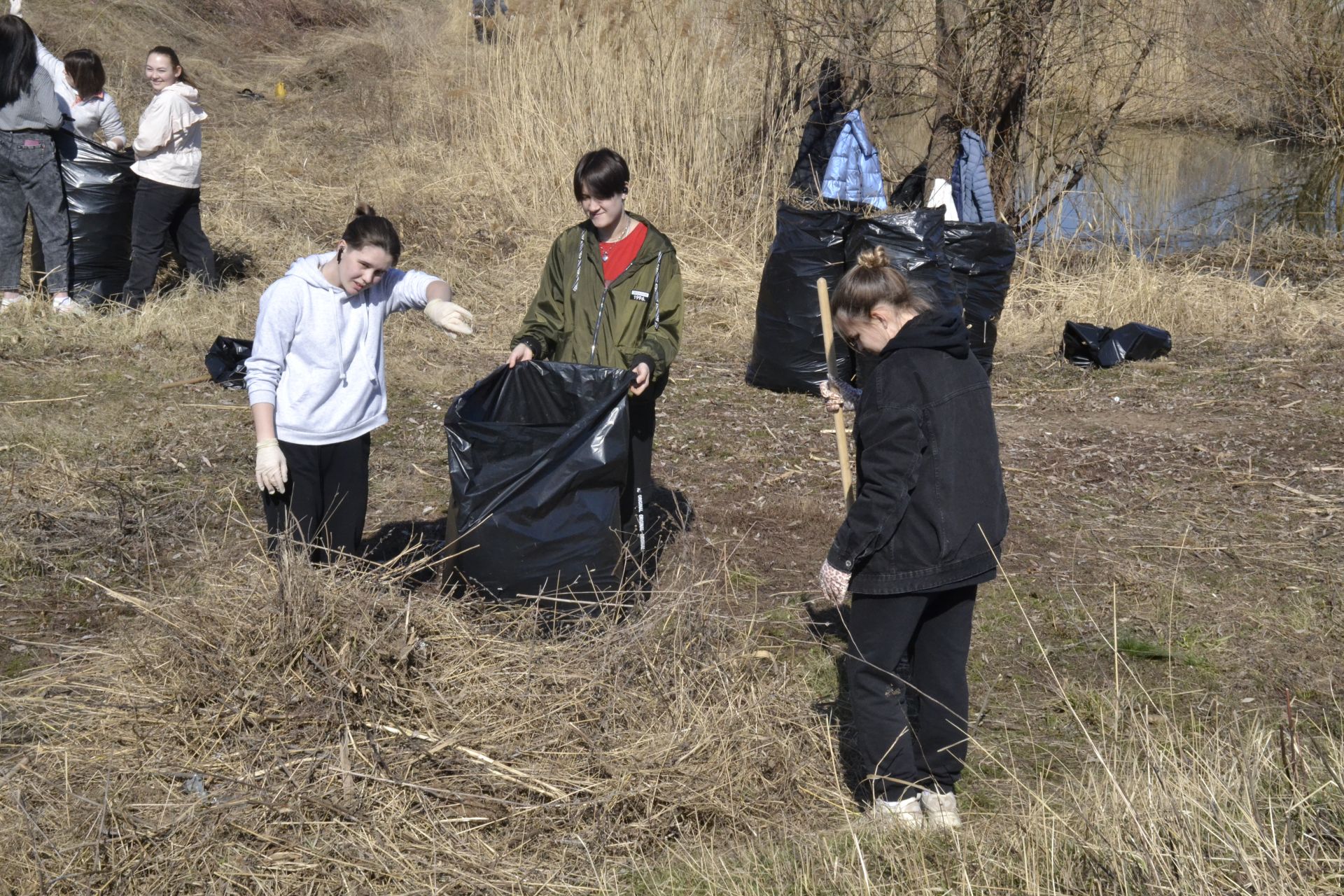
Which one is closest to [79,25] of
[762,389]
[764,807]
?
[762,389]

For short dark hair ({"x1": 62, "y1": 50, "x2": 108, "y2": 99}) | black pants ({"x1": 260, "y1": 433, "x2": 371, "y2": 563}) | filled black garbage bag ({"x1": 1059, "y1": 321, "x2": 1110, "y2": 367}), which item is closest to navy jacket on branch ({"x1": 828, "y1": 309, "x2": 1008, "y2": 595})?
black pants ({"x1": 260, "y1": 433, "x2": 371, "y2": 563})

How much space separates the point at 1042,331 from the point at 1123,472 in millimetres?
2595

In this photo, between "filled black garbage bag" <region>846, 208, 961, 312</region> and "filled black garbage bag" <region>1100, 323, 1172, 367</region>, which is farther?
"filled black garbage bag" <region>1100, 323, 1172, 367</region>

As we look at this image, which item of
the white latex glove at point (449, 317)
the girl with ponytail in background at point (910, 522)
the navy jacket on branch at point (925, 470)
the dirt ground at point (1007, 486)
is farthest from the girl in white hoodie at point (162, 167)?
the navy jacket on branch at point (925, 470)

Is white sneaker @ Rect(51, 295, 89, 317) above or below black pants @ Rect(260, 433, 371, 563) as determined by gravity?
above

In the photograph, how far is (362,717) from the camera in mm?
2818

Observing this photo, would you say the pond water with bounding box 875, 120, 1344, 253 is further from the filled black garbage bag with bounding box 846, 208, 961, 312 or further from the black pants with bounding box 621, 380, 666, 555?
the black pants with bounding box 621, 380, 666, 555

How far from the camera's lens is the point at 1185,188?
Answer: 1312cm

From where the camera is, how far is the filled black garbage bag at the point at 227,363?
6.08m

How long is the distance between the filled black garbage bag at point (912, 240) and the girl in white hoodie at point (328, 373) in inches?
124

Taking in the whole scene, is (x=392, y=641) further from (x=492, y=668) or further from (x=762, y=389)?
(x=762, y=389)

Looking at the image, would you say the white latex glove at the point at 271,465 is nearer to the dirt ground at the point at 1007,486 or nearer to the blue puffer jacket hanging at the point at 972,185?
the dirt ground at the point at 1007,486

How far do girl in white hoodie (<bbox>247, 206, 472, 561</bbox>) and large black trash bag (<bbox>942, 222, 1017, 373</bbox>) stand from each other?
146 inches

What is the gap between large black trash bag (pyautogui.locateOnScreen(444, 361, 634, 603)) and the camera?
131 inches
